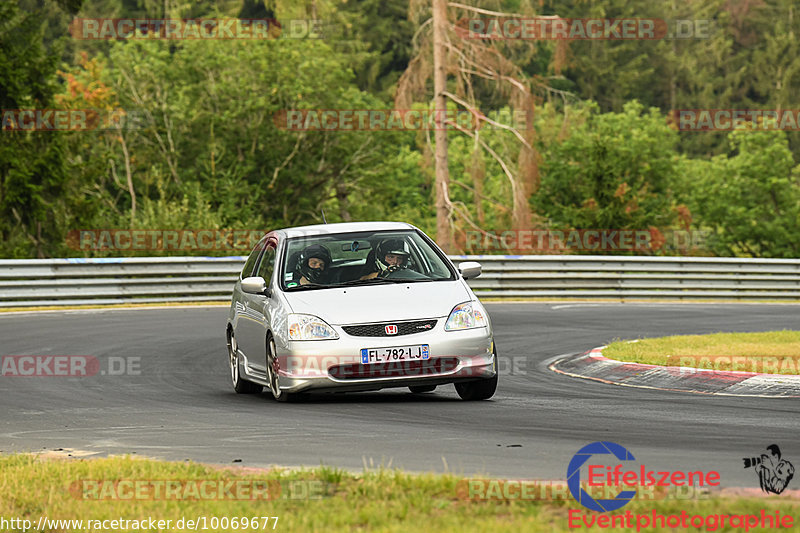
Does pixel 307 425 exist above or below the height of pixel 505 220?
above

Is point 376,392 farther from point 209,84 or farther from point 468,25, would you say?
point 209,84

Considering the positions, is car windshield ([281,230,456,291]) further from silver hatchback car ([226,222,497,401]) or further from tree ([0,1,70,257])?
tree ([0,1,70,257])

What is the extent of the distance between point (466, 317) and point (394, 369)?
2.78 ft

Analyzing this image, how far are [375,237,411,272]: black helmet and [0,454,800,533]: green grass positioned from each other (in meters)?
4.69

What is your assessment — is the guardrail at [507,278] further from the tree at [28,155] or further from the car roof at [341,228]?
the car roof at [341,228]

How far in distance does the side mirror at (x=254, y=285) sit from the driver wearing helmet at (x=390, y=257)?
945mm

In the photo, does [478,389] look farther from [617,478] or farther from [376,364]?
[617,478]

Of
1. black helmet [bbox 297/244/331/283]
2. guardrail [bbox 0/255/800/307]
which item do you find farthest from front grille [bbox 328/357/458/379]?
guardrail [bbox 0/255/800/307]

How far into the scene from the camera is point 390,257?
1248 centimetres

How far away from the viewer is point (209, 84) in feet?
159

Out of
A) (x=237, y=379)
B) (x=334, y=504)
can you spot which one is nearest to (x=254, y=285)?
(x=237, y=379)

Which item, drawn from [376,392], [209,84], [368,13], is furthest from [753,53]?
[376,392]

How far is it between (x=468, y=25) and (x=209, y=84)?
54.1ft

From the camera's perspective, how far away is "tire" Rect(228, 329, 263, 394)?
13.2 metres
